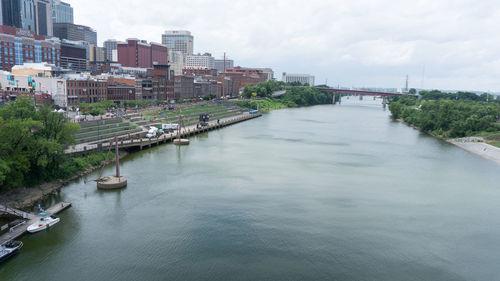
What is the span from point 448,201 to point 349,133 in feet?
164

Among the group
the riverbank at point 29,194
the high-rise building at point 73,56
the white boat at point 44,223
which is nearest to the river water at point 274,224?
the white boat at point 44,223

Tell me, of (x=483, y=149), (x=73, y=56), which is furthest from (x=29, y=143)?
(x=73, y=56)

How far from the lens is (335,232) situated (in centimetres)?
2927

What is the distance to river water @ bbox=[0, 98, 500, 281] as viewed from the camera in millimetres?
23812

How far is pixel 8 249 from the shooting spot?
23.6 metres

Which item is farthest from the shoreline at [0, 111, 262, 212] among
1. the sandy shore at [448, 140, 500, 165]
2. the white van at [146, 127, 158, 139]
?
the sandy shore at [448, 140, 500, 165]

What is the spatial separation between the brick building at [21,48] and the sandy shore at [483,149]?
128m

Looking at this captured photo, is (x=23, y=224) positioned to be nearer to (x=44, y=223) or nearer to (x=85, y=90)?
(x=44, y=223)

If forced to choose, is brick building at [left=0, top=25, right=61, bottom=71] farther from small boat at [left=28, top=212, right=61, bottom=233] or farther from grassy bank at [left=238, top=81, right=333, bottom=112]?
small boat at [left=28, top=212, right=61, bottom=233]

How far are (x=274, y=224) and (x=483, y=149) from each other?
56.1 m

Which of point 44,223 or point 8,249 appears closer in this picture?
point 8,249

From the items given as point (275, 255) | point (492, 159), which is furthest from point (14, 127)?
point (492, 159)

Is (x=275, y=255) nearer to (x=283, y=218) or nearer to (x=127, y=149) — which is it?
(x=283, y=218)

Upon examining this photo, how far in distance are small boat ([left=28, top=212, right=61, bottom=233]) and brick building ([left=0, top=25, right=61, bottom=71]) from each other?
110 meters
